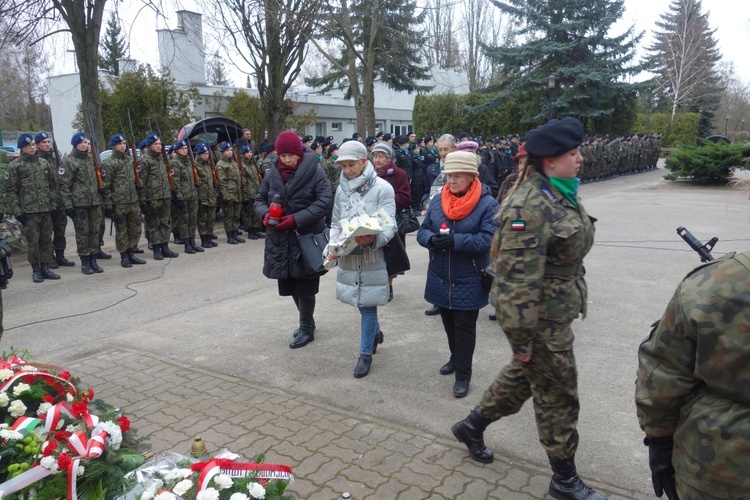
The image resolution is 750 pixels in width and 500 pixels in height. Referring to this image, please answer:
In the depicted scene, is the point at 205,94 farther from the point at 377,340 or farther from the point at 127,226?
the point at 377,340

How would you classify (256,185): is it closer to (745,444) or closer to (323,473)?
(323,473)

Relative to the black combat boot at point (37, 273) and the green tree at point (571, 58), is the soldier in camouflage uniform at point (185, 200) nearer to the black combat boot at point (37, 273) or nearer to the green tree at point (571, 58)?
the black combat boot at point (37, 273)

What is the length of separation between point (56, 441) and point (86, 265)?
7.06m

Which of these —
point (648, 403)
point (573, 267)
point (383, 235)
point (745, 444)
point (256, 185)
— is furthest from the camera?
point (256, 185)

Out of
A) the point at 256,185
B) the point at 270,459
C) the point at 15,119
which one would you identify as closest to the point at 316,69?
the point at 15,119

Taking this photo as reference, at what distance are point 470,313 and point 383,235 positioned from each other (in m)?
0.94

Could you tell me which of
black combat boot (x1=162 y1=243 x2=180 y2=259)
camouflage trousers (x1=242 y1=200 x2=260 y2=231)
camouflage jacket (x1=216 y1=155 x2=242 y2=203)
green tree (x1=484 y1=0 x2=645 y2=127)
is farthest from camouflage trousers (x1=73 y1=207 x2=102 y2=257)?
green tree (x1=484 y1=0 x2=645 y2=127)

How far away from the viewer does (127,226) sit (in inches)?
373

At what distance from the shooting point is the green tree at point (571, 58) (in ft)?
91.4

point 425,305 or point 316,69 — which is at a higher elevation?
point 316,69

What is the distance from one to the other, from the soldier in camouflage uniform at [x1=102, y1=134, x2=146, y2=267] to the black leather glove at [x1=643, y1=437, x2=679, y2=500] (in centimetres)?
889

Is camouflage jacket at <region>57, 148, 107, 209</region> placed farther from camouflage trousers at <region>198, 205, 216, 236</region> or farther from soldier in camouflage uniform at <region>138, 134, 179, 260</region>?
camouflage trousers at <region>198, 205, 216, 236</region>

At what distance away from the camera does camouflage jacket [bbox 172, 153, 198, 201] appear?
10406mm

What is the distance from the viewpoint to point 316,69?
4744cm
